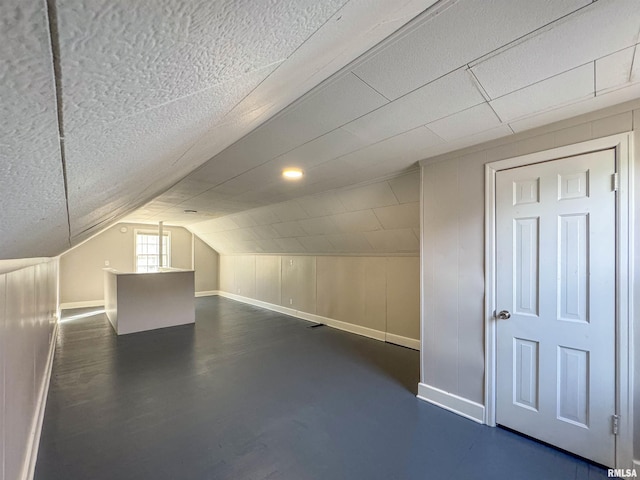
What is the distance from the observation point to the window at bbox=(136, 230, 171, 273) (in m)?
7.97

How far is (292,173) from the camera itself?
3049 mm

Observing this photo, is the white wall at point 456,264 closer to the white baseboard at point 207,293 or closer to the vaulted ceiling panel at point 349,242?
the vaulted ceiling panel at point 349,242

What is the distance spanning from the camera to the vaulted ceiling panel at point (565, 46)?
1075 millimetres

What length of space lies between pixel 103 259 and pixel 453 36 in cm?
866

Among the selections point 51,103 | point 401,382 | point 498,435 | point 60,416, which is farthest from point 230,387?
point 51,103

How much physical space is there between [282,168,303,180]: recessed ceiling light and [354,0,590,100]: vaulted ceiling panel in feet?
5.12

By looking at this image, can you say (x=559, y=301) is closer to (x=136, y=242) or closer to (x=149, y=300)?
(x=149, y=300)

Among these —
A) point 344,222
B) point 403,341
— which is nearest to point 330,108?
point 344,222

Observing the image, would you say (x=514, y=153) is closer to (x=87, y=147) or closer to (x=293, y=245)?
(x=87, y=147)

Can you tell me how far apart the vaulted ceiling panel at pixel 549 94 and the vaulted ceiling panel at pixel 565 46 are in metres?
0.07

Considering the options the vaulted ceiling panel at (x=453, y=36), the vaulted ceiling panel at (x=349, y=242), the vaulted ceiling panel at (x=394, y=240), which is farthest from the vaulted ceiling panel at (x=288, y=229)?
the vaulted ceiling panel at (x=453, y=36)

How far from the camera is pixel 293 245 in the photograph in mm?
5832

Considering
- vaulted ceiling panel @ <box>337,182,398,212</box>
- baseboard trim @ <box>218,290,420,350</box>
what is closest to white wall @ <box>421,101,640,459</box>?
vaulted ceiling panel @ <box>337,182,398,212</box>

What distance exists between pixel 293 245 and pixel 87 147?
533cm
